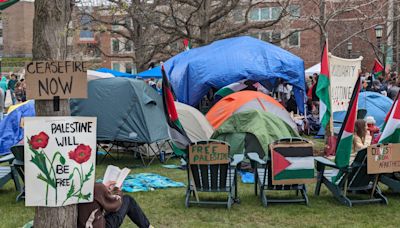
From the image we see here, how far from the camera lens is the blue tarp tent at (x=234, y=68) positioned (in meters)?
13.7

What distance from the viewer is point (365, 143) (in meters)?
8.61

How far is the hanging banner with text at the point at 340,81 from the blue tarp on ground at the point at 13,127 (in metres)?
6.47

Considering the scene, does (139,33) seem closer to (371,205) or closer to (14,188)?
(14,188)

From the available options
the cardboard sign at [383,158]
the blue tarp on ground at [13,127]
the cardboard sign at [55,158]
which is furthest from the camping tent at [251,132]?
the cardboard sign at [55,158]

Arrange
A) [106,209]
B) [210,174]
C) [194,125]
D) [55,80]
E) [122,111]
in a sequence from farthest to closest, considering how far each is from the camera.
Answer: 1. [194,125]
2. [122,111]
3. [210,174]
4. [106,209]
5. [55,80]

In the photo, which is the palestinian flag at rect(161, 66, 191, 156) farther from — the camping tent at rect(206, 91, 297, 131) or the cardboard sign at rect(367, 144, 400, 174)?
the camping tent at rect(206, 91, 297, 131)

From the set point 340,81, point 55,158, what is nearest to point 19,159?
point 55,158

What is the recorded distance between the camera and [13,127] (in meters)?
11.4

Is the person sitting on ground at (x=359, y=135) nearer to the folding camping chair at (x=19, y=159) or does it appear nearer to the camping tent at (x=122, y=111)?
the camping tent at (x=122, y=111)

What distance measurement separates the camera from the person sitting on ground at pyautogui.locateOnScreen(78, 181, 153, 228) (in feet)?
14.9

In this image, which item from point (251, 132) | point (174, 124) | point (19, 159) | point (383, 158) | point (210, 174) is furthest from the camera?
point (251, 132)

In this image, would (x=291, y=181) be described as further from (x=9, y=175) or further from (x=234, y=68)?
(x=234, y=68)

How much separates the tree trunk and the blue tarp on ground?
7492 mm

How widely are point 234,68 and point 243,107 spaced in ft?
8.34
